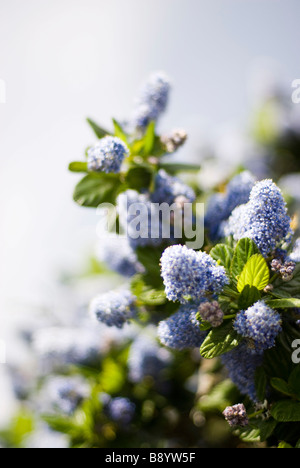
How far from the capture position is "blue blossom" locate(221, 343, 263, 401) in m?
1.41

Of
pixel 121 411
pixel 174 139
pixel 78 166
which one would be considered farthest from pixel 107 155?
pixel 121 411

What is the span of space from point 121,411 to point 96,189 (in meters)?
1.22

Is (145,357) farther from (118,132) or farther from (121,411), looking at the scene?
(118,132)

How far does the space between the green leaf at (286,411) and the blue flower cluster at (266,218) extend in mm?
509

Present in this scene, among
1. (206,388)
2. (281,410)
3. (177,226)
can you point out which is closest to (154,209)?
(177,226)

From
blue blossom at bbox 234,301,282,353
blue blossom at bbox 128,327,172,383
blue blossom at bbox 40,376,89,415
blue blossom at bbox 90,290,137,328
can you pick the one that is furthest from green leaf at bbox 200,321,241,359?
blue blossom at bbox 40,376,89,415

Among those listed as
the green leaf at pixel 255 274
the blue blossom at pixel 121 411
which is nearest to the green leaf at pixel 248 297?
the green leaf at pixel 255 274

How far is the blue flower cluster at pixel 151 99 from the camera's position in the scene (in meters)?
1.84

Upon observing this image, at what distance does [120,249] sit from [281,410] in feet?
3.31

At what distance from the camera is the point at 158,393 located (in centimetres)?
242

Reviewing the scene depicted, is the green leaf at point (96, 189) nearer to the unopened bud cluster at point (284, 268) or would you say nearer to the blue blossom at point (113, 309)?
the blue blossom at point (113, 309)

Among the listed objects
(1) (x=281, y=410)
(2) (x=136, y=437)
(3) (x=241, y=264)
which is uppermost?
(3) (x=241, y=264)
